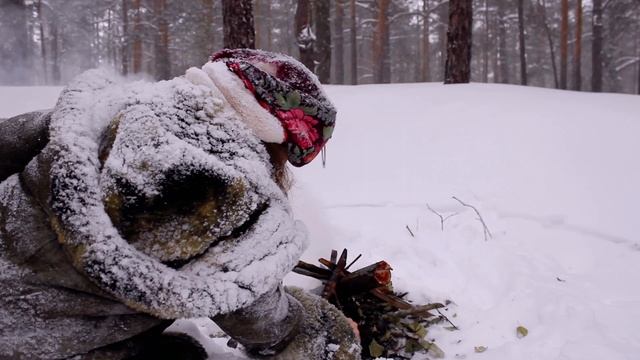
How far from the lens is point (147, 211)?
1.11 meters

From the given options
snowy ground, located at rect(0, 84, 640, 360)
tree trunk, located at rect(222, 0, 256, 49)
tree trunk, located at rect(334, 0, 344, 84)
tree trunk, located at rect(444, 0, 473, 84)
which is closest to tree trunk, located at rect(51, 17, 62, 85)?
tree trunk, located at rect(334, 0, 344, 84)

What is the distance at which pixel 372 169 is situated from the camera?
4387mm

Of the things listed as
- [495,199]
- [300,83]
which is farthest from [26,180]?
[495,199]

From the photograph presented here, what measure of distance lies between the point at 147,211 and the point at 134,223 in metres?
0.04

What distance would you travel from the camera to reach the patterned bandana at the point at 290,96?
4.24 ft

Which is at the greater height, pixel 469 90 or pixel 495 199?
pixel 469 90

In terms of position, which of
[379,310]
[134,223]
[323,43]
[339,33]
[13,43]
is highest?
[339,33]

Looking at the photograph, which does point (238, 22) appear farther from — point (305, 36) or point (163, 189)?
point (163, 189)

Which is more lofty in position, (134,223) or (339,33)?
(339,33)

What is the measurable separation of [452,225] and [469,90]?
3.78m

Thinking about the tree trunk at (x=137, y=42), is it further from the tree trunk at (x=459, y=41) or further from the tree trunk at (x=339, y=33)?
the tree trunk at (x=459, y=41)

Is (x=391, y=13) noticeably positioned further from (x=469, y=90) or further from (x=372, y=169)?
(x=372, y=169)

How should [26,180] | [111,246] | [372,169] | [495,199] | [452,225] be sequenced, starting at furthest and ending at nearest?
1. [372,169]
2. [495,199]
3. [452,225]
4. [26,180]
5. [111,246]

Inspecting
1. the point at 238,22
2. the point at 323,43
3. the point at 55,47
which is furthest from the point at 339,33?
the point at 55,47
